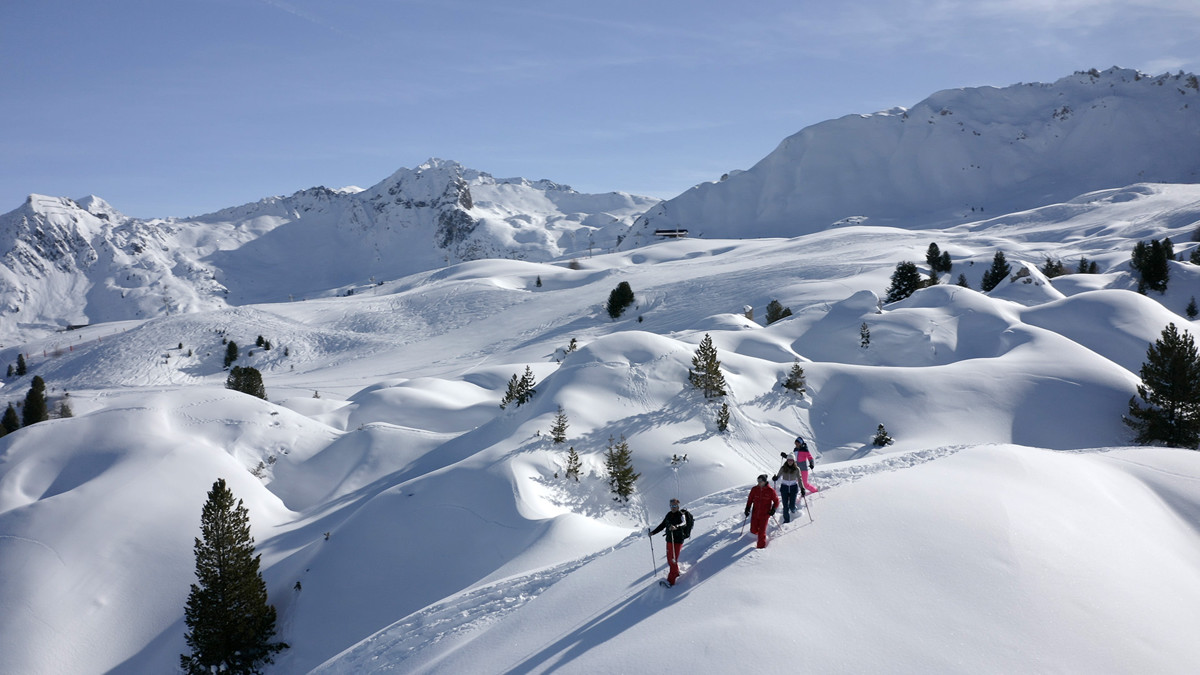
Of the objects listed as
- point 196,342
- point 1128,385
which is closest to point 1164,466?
point 1128,385

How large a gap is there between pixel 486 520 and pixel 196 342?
164ft

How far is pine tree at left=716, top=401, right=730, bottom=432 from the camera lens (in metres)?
19.7

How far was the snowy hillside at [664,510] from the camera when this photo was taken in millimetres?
7375

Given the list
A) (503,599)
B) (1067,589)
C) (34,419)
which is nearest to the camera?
(1067,589)

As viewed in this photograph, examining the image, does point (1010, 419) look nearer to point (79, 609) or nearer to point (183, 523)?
point (183, 523)

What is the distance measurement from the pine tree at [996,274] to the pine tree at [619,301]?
83.5 ft

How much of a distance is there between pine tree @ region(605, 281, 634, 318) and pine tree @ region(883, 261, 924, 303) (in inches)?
746

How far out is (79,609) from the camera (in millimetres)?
14750

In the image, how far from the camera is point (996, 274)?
43594 mm

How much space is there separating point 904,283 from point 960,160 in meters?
96.9

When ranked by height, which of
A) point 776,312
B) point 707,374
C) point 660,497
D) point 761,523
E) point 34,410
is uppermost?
point 761,523

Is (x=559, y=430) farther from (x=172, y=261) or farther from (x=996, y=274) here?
(x=172, y=261)

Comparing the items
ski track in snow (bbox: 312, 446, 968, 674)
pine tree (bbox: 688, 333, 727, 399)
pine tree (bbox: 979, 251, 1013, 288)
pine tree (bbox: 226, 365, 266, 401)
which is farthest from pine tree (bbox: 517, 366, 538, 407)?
pine tree (bbox: 979, 251, 1013, 288)

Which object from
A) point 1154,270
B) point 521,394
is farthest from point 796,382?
point 1154,270
